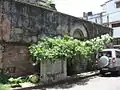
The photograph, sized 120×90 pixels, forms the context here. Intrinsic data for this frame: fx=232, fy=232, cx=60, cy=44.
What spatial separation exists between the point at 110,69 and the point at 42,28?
5.15m

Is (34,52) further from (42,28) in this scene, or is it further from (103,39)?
(103,39)

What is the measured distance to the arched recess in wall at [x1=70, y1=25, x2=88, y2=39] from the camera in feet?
58.2

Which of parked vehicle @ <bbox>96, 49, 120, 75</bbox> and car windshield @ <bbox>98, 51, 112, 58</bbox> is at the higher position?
car windshield @ <bbox>98, 51, 112, 58</bbox>

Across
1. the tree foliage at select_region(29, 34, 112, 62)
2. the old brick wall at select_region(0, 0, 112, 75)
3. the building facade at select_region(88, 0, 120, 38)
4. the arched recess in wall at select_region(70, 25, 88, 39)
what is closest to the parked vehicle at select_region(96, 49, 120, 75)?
the tree foliage at select_region(29, 34, 112, 62)

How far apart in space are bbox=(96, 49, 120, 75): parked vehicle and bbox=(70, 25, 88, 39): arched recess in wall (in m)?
3.10

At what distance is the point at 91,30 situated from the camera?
20438mm

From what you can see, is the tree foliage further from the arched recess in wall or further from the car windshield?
the arched recess in wall

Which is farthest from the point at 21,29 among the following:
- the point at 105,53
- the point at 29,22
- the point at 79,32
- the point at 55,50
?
the point at 79,32

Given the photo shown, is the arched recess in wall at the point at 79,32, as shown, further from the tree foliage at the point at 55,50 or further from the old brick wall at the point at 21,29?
the tree foliage at the point at 55,50

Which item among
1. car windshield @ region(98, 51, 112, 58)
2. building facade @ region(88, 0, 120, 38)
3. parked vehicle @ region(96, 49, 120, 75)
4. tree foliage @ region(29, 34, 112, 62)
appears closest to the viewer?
tree foliage @ region(29, 34, 112, 62)

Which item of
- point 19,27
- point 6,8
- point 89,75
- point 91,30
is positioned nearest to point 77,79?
point 89,75

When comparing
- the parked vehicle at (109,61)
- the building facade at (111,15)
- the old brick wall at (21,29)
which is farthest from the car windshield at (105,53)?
the building facade at (111,15)

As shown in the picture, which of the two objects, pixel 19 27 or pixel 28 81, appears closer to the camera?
pixel 28 81

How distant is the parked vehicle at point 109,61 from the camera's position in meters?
15.1
